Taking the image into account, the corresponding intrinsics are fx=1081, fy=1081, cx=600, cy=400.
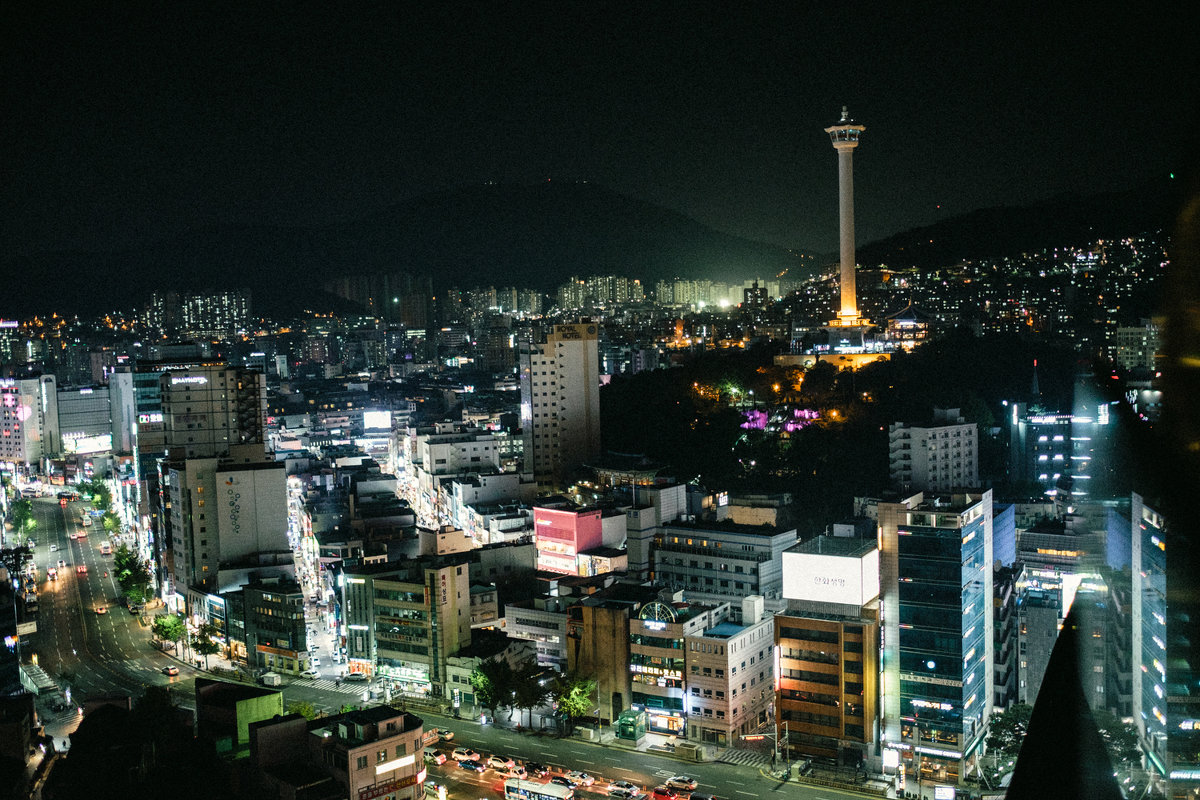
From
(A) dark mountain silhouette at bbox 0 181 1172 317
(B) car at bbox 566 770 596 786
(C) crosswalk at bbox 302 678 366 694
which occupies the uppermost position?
(A) dark mountain silhouette at bbox 0 181 1172 317

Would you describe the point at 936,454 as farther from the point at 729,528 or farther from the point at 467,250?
the point at 467,250

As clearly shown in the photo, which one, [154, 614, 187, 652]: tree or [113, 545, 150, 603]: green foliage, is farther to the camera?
[113, 545, 150, 603]: green foliage

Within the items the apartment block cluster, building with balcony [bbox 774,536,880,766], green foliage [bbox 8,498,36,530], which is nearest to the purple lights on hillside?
the apartment block cluster

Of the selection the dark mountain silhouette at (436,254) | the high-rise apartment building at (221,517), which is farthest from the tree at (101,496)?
the dark mountain silhouette at (436,254)

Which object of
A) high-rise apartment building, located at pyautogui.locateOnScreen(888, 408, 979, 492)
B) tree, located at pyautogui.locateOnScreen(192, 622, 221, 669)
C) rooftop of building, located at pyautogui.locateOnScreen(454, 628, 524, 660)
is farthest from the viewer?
high-rise apartment building, located at pyautogui.locateOnScreen(888, 408, 979, 492)

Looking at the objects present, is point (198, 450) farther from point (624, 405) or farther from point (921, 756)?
point (921, 756)

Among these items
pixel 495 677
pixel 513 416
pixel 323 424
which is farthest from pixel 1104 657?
pixel 323 424

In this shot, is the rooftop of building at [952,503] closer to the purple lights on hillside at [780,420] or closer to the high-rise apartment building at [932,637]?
the high-rise apartment building at [932,637]

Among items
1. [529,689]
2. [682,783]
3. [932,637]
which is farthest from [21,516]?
[932,637]

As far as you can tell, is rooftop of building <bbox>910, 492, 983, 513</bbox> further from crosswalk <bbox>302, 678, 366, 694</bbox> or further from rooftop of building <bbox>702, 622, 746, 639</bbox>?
crosswalk <bbox>302, 678, 366, 694</bbox>
